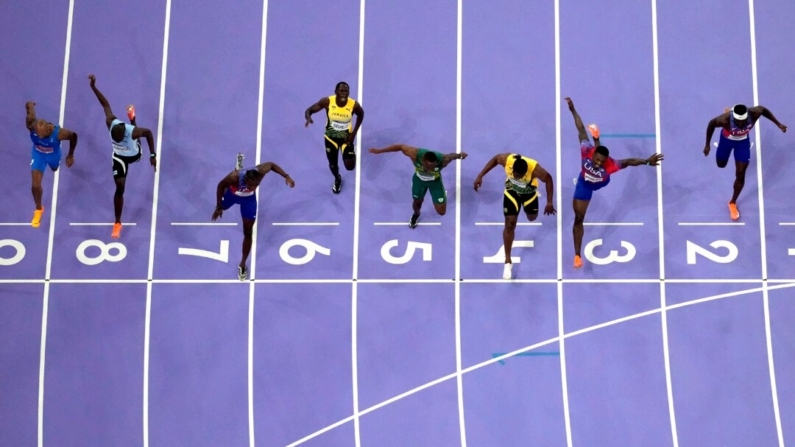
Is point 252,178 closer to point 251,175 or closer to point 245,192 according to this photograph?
point 251,175

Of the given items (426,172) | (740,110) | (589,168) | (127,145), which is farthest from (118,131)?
(740,110)

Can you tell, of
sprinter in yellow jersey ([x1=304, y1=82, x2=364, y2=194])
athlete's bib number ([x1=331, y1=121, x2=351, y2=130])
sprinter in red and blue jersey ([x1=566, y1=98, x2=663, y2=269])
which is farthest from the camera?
athlete's bib number ([x1=331, y1=121, x2=351, y2=130])

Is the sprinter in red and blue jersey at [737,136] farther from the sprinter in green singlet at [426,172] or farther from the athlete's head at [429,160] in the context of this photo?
the athlete's head at [429,160]

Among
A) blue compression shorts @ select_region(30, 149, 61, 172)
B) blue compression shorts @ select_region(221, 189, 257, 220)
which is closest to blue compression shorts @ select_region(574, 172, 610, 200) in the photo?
blue compression shorts @ select_region(221, 189, 257, 220)

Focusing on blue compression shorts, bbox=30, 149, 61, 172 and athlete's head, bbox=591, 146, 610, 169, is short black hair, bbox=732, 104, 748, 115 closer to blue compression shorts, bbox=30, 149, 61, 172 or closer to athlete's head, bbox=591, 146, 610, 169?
athlete's head, bbox=591, 146, 610, 169

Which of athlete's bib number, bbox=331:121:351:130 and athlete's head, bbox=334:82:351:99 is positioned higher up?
athlete's head, bbox=334:82:351:99

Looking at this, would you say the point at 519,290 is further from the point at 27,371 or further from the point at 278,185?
the point at 27,371

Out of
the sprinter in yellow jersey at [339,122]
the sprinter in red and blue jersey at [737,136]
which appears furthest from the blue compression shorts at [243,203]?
the sprinter in red and blue jersey at [737,136]
